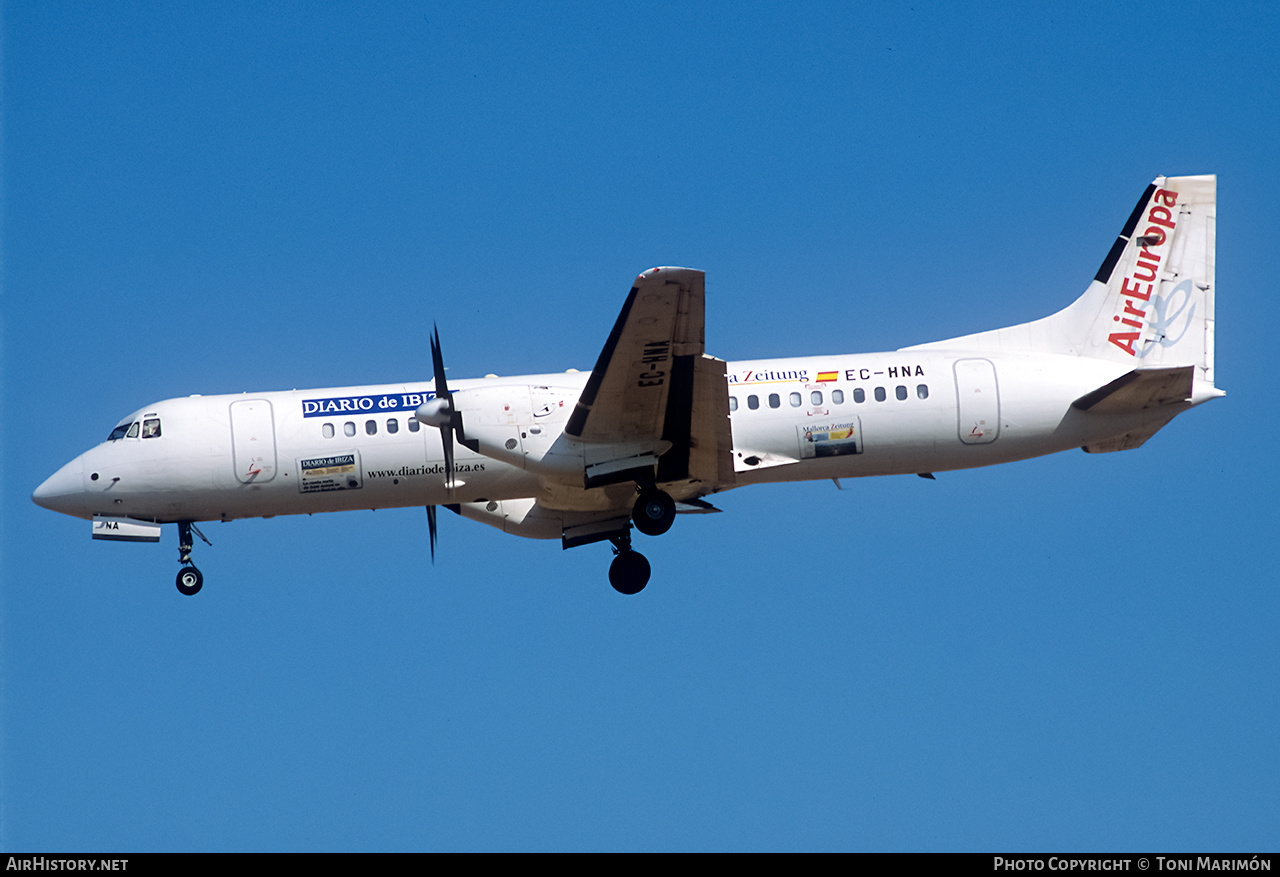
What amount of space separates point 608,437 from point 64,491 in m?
10.7

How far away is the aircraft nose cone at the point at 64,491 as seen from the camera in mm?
25562

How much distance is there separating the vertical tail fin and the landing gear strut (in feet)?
24.3

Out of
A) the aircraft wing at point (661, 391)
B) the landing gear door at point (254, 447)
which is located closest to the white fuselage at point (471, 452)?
the landing gear door at point (254, 447)

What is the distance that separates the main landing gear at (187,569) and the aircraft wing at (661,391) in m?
8.03

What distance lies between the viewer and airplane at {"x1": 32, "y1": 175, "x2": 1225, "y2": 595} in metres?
24.0

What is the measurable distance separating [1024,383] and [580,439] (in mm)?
9154

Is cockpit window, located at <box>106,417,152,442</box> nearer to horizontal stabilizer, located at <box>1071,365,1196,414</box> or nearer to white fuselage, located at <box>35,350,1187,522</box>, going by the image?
white fuselage, located at <box>35,350,1187,522</box>

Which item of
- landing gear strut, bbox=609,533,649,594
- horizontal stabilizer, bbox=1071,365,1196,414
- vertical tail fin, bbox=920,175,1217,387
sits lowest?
landing gear strut, bbox=609,533,649,594

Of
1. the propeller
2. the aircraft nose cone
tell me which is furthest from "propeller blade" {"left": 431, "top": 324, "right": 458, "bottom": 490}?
the aircraft nose cone

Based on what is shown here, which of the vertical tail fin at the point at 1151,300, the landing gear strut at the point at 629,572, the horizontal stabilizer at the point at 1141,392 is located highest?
the vertical tail fin at the point at 1151,300

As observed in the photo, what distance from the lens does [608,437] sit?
948 inches

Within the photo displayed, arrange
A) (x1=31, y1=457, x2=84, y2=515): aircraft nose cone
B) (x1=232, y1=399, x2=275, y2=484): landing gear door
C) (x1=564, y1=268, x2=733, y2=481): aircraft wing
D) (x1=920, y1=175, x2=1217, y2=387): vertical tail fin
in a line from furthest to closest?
(x1=920, y1=175, x2=1217, y2=387): vertical tail fin → (x1=31, y1=457, x2=84, y2=515): aircraft nose cone → (x1=232, y1=399, x2=275, y2=484): landing gear door → (x1=564, y1=268, x2=733, y2=481): aircraft wing

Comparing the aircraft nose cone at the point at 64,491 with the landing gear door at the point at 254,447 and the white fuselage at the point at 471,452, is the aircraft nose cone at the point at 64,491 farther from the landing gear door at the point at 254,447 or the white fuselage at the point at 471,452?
the landing gear door at the point at 254,447
